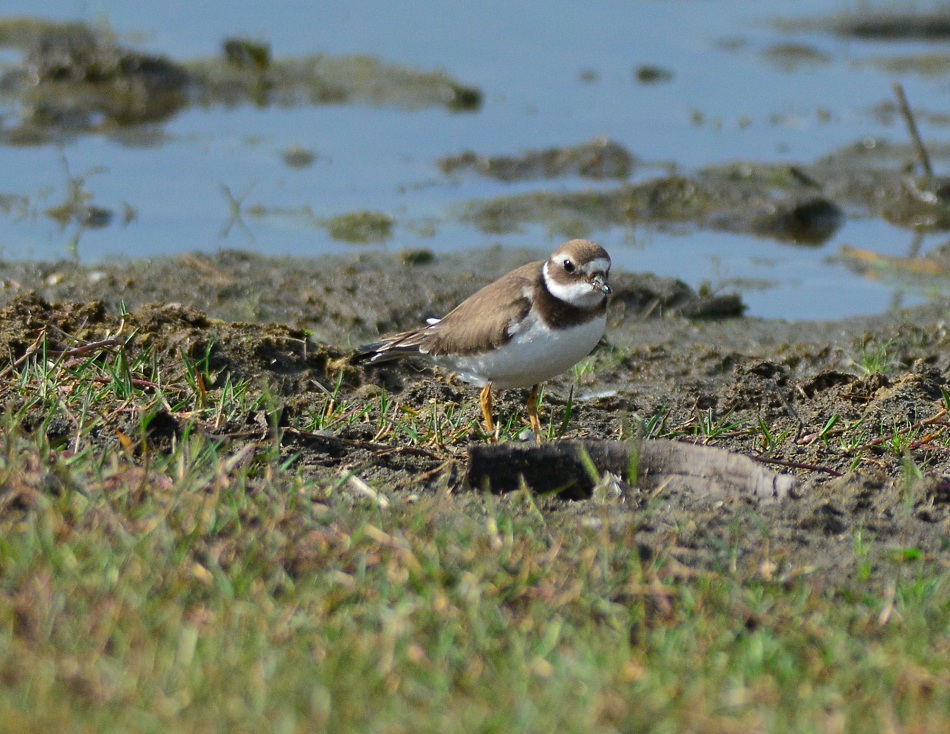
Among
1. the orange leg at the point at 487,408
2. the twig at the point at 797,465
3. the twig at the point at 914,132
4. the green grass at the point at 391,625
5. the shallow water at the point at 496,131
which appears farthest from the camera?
the twig at the point at 914,132

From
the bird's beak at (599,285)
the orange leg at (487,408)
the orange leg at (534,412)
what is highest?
the bird's beak at (599,285)

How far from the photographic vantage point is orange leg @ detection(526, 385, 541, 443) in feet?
18.3

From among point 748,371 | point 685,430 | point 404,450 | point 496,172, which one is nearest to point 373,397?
point 404,450

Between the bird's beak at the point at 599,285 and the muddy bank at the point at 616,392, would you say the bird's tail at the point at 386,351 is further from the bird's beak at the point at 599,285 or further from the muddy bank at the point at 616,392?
the bird's beak at the point at 599,285

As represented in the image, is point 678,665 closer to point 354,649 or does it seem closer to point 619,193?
point 354,649

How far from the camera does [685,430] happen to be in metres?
5.76

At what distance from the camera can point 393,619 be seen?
11.0 feet

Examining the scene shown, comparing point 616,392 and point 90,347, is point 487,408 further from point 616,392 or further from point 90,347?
point 90,347

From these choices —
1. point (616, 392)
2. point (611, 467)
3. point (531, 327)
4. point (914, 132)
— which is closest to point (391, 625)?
point (611, 467)

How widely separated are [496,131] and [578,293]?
8150 millimetres

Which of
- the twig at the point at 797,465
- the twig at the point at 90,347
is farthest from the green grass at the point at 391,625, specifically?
the twig at the point at 90,347

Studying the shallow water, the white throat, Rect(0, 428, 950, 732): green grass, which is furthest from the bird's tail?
the shallow water

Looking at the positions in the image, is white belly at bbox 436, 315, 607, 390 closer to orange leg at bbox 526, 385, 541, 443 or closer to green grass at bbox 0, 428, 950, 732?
orange leg at bbox 526, 385, 541, 443

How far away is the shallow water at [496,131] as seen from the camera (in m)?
10.3
